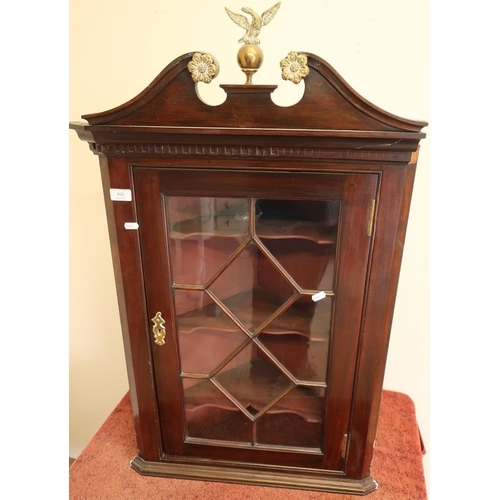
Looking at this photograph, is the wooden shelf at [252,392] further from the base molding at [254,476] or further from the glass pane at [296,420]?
the base molding at [254,476]

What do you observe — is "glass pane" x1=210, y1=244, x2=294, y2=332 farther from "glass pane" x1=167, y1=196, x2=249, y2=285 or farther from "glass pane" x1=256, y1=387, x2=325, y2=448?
"glass pane" x1=256, y1=387, x2=325, y2=448

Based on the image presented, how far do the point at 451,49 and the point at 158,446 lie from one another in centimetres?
109

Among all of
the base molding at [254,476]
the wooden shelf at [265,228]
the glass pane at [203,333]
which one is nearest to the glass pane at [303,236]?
the wooden shelf at [265,228]

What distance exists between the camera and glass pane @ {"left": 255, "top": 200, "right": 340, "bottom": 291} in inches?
25.2

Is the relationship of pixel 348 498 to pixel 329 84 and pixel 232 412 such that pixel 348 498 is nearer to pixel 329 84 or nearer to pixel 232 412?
pixel 232 412

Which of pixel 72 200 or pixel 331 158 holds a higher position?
pixel 331 158

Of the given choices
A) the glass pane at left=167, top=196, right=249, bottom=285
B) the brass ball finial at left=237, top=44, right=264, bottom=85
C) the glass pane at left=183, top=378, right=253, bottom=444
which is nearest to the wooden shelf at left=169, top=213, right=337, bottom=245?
the glass pane at left=167, top=196, right=249, bottom=285

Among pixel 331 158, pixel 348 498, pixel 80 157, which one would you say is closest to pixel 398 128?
pixel 331 158

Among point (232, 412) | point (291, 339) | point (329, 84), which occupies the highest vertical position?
point (329, 84)

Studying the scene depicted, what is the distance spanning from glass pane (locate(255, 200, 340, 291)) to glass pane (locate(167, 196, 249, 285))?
0.04m

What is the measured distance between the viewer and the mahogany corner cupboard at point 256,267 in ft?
1.88

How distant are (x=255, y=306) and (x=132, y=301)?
0.23 meters

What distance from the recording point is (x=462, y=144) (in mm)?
874

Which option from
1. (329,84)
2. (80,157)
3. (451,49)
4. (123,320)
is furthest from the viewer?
(80,157)
